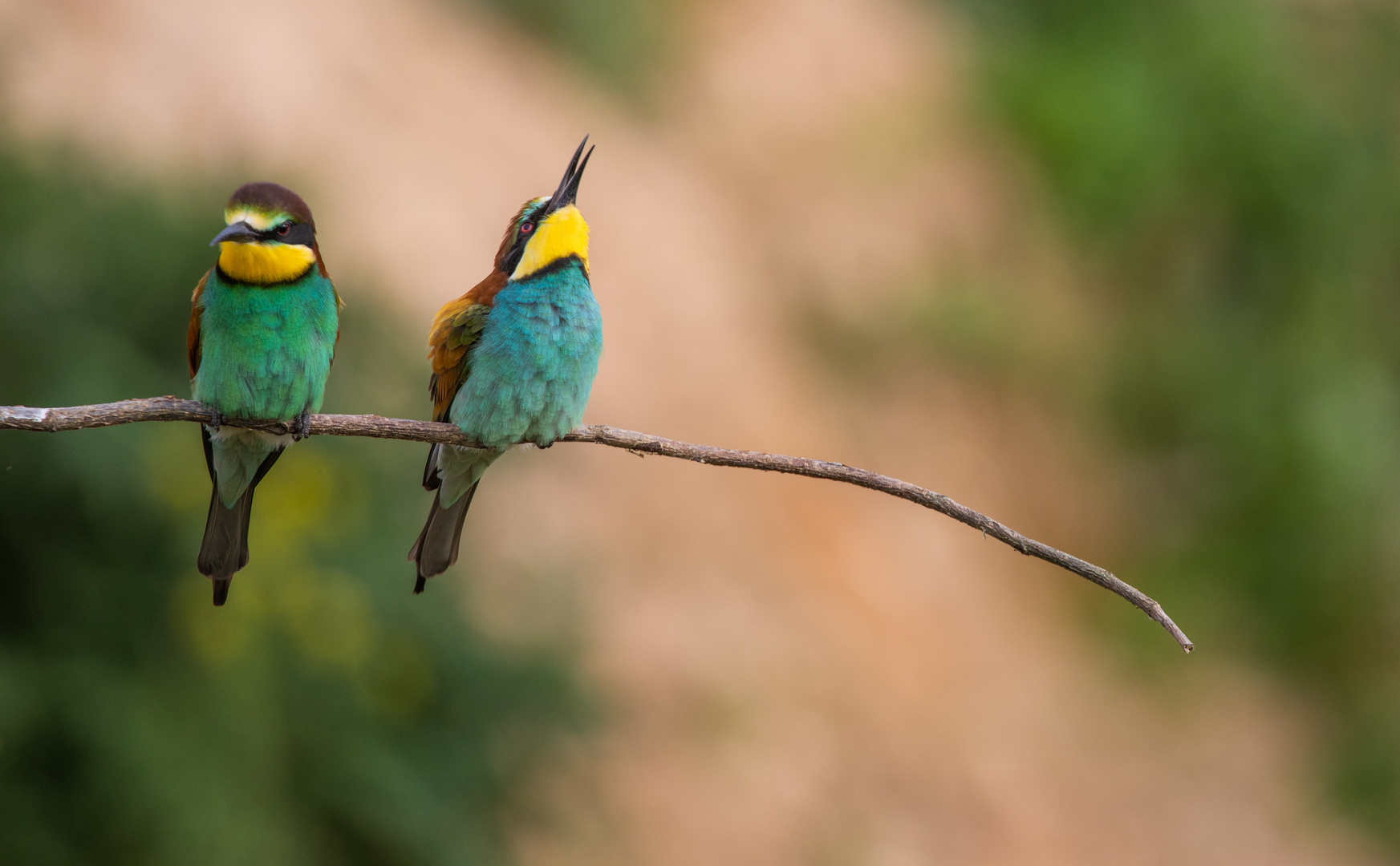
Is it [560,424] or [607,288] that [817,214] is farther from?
[560,424]

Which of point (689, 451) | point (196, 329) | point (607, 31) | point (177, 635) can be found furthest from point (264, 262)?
point (607, 31)

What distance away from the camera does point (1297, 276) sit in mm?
8586

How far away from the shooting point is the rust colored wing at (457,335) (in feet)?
8.29

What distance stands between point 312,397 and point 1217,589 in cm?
681

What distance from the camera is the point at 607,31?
28.0 ft

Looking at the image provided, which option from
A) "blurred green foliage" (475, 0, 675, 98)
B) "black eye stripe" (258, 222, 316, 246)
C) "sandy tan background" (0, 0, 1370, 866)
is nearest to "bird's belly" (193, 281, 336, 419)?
"black eye stripe" (258, 222, 316, 246)

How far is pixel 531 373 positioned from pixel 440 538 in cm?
36

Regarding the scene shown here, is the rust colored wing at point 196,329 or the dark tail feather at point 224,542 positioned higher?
the rust colored wing at point 196,329

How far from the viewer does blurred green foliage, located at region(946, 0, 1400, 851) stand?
7652mm

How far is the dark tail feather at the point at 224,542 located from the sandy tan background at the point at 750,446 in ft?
7.63

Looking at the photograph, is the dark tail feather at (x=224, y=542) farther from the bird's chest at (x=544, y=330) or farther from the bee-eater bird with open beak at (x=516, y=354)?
the bird's chest at (x=544, y=330)

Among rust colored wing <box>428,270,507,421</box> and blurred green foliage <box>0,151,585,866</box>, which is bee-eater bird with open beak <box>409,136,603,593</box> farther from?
blurred green foliage <box>0,151,585,866</box>

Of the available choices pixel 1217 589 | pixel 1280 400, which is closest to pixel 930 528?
pixel 1217 589

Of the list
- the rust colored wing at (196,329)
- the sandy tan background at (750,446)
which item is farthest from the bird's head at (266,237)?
the sandy tan background at (750,446)
